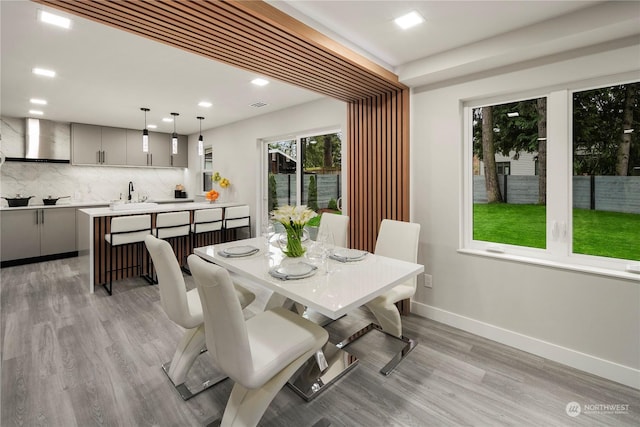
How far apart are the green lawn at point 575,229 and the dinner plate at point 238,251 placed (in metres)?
2.14

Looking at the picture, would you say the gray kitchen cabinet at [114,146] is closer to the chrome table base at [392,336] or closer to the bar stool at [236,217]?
the bar stool at [236,217]

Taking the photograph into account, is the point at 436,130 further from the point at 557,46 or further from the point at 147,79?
the point at 147,79

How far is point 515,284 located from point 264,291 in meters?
2.76

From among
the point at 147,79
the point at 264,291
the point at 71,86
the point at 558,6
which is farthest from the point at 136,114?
the point at 558,6

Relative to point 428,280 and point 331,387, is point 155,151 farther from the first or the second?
point 331,387

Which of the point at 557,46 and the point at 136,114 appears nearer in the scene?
the point at 557,46

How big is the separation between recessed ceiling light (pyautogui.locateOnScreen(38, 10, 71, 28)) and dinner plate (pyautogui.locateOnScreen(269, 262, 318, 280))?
232 centimetres

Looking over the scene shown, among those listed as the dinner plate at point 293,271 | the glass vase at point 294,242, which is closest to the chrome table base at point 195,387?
the dinner plate at point 293,271

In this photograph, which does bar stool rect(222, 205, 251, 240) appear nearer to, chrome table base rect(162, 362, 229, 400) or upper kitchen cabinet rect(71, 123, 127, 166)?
upper kitchen cabinet rect(71, 123, 127, 166)

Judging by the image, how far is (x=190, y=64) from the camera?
10.0 ft

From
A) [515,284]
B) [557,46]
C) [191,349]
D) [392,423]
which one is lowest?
[392,423]

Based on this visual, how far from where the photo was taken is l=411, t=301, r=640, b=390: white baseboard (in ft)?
7.11

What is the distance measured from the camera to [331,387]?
6.91 ft

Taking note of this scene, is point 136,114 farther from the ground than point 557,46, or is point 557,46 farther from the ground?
point 136,114
